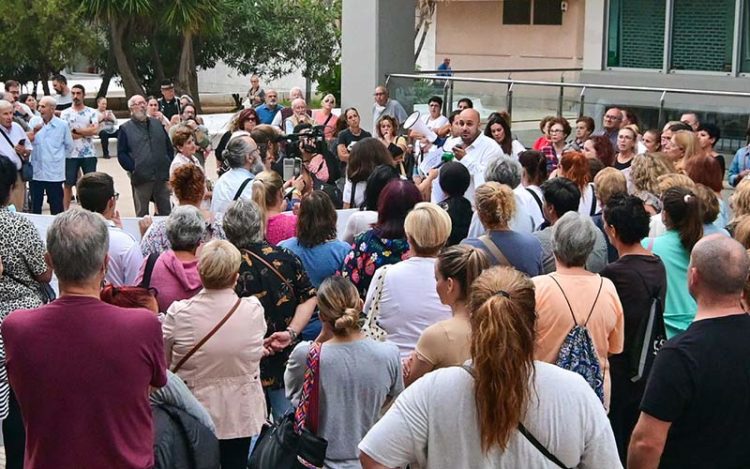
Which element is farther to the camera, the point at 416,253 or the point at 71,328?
the point at 416,253

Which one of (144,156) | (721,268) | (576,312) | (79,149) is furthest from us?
(79,149)

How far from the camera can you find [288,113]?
15.7 meters

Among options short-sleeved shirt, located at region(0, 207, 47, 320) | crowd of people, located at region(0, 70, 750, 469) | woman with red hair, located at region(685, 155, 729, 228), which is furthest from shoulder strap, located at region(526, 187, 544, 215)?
short-sleeved shirt, located at region(0, 207, 47, 320)

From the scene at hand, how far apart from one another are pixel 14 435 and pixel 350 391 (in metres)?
1.91

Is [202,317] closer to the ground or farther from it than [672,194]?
closer to the ground

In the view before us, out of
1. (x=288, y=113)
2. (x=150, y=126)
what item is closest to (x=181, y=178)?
→ (x=150, y=126)

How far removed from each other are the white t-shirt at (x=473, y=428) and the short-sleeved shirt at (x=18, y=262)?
9.05 ft

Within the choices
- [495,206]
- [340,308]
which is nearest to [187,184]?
[495,206]

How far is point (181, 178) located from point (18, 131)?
7.27m

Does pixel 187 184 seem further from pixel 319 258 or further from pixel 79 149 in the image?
pixel 79 149

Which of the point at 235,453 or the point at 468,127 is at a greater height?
the point at 468,127

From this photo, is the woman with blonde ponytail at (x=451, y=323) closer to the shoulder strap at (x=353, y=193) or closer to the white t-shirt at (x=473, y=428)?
the white t-shirt at (x=473, y=428)

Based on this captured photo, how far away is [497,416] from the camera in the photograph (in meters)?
3.21

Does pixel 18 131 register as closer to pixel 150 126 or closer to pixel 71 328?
pixel 150 126
